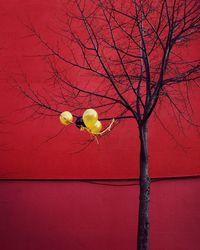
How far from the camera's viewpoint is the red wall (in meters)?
6.24

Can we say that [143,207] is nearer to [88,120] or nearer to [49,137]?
[88,120]

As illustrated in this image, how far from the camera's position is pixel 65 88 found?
21.2ft

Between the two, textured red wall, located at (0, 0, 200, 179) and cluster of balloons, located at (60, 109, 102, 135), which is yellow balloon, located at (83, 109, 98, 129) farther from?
textured red wall, located at (0, 0, 200, 179)

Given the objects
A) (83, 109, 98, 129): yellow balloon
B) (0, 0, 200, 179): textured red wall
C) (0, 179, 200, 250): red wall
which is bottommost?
(0, 179, 200, 250): red wall

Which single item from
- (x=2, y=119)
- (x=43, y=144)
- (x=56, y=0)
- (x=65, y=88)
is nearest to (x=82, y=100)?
(x=65, y=88)

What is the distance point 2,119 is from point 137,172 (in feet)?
9.02

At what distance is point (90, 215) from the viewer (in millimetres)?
6312

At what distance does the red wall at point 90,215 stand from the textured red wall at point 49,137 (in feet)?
0.89

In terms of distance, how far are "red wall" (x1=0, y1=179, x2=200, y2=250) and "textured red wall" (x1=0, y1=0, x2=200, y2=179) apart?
0.89ft

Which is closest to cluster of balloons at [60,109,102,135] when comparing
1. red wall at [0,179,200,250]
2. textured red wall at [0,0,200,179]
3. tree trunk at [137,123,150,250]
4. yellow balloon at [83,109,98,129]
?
yellow balloon at [83,109,98,129]

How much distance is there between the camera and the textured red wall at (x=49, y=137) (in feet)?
20.8

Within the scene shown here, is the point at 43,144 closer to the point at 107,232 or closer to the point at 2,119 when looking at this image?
the point at 2,119

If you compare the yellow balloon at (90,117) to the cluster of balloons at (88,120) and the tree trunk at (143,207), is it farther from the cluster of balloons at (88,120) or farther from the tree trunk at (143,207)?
the tree trunk at (143,207)

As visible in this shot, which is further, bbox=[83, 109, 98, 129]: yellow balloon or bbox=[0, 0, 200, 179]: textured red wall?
bbox=[0, 0, 200, 179]: textured red wall
